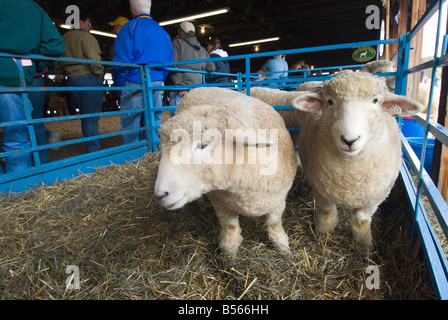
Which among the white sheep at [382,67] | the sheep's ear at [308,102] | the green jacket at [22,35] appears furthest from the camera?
the white sheep at [382,67]

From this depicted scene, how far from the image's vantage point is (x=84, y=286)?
1660 millimetres

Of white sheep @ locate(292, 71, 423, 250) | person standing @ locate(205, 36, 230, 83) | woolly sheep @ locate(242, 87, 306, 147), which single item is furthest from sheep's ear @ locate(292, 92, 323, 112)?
person standing @ locate(205, 36, 230, 83)

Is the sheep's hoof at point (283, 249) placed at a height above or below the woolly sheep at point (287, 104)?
below

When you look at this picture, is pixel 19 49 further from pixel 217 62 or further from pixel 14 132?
pixel 217 62

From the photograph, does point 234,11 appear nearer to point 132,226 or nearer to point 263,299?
point 132,226

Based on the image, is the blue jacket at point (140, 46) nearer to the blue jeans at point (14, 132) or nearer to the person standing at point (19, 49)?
the person standing at point (19, 49)

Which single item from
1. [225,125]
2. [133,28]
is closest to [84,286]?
[225,125]

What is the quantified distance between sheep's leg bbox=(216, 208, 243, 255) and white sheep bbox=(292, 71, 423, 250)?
576 millimetres

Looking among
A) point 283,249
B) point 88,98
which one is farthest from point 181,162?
point 88,98

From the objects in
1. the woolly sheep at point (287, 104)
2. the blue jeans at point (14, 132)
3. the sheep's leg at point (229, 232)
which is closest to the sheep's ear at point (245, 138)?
the sheep's leg at point (229, 232)

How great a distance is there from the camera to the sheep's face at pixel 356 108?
1391mm

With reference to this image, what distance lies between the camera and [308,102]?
1.70m

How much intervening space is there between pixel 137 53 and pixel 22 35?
55.0 inches

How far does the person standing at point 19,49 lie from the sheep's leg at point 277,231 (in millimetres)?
2625
